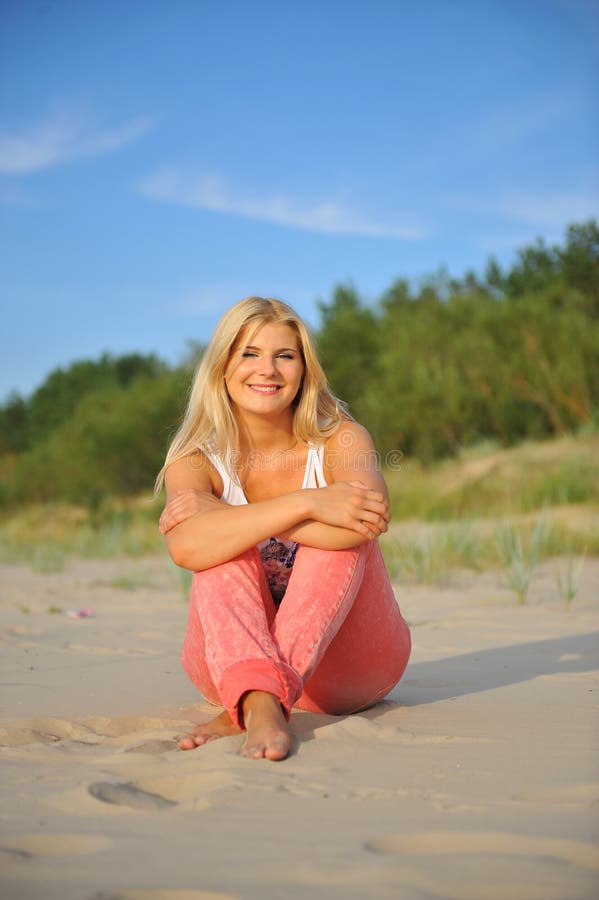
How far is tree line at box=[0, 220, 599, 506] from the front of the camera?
41.8ft

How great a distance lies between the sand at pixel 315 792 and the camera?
1472mm

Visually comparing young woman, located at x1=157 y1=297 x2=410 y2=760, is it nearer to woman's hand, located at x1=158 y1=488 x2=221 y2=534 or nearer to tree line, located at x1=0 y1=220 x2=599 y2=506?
woman's hand, located at x1=158 y1=488 x2=221 y2=534

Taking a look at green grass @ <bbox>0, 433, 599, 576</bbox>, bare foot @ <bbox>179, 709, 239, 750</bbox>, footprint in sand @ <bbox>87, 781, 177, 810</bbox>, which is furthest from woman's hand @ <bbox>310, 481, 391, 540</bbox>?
green grass @ <bbox>0, 433, 599, 576</bbox>

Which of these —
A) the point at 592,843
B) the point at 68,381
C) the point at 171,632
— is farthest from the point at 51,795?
the point at 68,381

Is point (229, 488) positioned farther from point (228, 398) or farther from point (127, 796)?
point (127, 796)

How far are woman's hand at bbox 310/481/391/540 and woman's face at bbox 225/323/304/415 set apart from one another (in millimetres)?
476

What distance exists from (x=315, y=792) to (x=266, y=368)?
1421 millimetres

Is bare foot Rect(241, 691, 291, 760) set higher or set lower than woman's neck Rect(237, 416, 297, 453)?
lower

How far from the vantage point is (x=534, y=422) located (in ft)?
40.5

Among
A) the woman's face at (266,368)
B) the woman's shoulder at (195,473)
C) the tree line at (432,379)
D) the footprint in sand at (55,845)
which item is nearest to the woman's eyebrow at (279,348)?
the woman's face at (266,368)

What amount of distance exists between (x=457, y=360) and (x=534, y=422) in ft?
6.51

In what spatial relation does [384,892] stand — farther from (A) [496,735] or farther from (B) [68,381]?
(B) [68,381]

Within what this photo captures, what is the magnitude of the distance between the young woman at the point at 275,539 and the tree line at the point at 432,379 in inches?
206

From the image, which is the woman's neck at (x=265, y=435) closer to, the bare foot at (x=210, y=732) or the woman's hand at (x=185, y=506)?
the woman's hand at (x=185, y=506)
